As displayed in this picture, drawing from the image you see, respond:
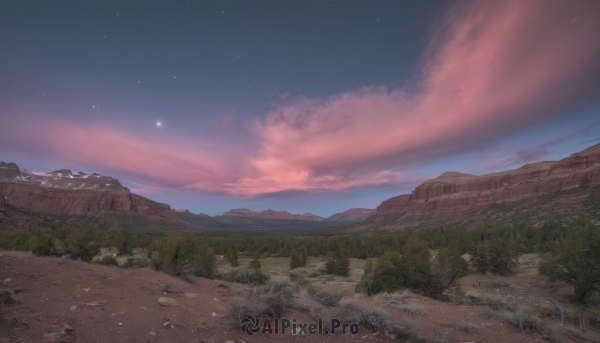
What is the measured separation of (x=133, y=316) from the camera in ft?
27.6

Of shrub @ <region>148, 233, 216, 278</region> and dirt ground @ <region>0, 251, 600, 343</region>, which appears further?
shrub @ <region>148, 233, 216, 278</region>

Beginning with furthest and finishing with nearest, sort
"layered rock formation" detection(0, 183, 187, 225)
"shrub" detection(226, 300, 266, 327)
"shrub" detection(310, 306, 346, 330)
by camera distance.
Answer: "layered rock formation" detection(0, 183, 187, 225) < "shrub" detection(310, 306, 346, 330) < "shrub" detection(226, 300, 266, 327)

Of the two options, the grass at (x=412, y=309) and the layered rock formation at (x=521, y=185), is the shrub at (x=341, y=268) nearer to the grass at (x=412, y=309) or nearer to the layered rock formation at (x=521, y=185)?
the grass at (x=412, y=309)

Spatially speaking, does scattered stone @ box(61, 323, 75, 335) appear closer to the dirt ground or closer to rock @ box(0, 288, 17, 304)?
the dirt ground

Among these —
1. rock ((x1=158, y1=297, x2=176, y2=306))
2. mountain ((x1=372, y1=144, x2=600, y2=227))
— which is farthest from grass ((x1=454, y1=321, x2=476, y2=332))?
→ mountain ((x1=372, y1=144, x2=600, y2=227))

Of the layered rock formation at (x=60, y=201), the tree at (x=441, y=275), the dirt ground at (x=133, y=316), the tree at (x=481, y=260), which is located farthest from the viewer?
the layered rock formation at (x=60, y=201)

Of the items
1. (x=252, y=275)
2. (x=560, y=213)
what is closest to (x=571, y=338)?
(x=252, y=275)

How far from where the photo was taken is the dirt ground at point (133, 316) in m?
6.92

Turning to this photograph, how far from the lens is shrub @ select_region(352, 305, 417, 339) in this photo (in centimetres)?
888

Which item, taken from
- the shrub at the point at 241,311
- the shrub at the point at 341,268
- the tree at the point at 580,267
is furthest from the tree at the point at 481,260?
the shrub at the point at 241,311

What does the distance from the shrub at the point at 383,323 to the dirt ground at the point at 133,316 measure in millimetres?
244

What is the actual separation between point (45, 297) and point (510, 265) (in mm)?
49817

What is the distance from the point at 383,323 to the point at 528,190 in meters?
169

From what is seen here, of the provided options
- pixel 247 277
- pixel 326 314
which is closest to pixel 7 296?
pixel 326 314
